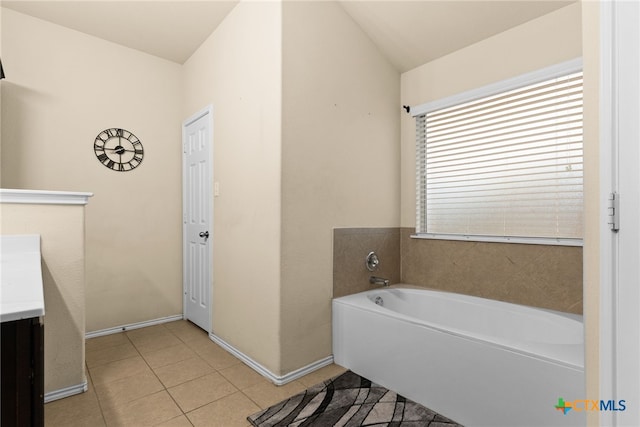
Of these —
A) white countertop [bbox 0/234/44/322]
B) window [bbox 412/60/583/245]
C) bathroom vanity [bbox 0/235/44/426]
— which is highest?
window [bbox 412/60/583/245]

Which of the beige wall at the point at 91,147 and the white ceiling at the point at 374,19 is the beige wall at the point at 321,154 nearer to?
the white ceiling at the point at 374,19

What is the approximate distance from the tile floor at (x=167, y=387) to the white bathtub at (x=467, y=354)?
0.40m

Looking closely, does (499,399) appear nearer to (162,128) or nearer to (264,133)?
(264,133)

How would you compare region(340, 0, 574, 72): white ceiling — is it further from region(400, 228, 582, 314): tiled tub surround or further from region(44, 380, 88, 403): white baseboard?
region(44, 380, 88, 403): white baseboard

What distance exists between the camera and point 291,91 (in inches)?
88.3

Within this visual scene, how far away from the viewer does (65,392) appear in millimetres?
1987

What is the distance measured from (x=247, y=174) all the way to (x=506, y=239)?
2.03 meters

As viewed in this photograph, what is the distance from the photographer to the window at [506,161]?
7.22 feet

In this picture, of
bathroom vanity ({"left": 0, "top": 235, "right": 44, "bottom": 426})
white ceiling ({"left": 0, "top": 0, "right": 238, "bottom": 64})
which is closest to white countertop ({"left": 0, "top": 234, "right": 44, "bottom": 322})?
bathroom vanity ({"left": 0, "top": 235, "right": 44, "bottom": 426})

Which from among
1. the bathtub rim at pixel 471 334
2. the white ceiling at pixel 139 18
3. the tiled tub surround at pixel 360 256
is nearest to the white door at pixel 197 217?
the white ceiling at pixel 139 18

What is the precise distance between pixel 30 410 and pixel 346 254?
1.98 meters

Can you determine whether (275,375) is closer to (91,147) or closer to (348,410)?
(348,410)

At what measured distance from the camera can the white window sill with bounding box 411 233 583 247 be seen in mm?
2193

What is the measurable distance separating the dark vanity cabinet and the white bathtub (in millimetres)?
1712
